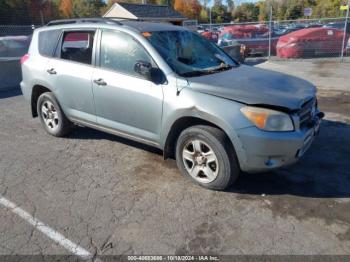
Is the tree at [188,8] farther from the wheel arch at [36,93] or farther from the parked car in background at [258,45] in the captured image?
the wheel arch at [36,93]

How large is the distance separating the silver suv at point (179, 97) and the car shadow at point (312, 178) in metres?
0.44

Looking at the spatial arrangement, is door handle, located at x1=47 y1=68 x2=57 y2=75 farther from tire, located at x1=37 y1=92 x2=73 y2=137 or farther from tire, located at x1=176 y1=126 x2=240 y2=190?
tire, located at x1=176 y1=126 x2=240 y2=190

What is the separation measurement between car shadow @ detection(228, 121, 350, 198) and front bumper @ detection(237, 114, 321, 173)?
456mm

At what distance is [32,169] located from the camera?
4.33 meters

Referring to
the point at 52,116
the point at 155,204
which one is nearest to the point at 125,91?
the point at 155,204

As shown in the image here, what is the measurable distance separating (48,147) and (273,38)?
49.6 ft

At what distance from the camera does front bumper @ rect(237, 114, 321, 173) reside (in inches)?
124

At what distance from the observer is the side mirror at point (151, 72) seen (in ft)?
11.9

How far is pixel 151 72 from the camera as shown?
3605 millimetres

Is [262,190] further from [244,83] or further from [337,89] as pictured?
[337,89]

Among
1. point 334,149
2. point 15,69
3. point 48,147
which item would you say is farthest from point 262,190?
point 15,69

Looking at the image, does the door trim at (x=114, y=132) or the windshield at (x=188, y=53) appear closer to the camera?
the windshield at (x=188, y=53)

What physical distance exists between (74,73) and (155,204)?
2.29 meters

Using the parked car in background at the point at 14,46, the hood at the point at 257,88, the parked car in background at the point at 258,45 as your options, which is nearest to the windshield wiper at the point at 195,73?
the hood at the point at 257,88
